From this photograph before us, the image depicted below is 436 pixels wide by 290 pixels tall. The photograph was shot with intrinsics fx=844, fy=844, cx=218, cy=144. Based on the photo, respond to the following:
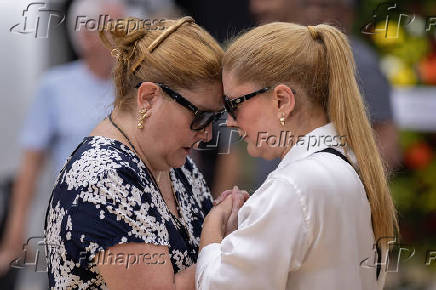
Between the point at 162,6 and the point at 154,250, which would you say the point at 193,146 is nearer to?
the point at 154,250

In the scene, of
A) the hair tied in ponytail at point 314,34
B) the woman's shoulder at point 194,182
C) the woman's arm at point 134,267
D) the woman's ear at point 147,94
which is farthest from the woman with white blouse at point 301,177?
the woman's shoulder at point 194,182

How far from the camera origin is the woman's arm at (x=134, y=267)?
2.55m

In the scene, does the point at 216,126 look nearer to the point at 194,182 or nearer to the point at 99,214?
the point at 194,182

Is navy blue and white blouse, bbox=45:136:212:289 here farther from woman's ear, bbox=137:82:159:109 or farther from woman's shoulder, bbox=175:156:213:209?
woman's shoulder, bbox=175:156:213:209

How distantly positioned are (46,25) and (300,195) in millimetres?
4157

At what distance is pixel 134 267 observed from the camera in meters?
2.56

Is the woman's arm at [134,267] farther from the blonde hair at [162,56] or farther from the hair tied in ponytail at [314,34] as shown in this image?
the hair tied in ponytail at [314,34]

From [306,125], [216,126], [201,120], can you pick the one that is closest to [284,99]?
[306,125]

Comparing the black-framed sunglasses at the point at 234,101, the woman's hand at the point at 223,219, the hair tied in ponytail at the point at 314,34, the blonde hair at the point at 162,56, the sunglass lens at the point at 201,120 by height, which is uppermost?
the hair tied in ponytail at the point at 314,34

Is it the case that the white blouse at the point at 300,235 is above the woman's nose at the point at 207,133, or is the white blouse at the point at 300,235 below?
below

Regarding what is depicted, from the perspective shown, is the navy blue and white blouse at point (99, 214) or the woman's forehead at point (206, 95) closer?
the navy blue and white blouse at point (99, 214)

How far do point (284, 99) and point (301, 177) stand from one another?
0.27 metres

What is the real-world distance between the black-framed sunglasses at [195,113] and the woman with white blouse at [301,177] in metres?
0.07

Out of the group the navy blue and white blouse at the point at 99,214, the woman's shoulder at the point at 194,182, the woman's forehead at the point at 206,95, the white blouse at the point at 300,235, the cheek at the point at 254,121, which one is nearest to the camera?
the white blouse at the point at 300,235
